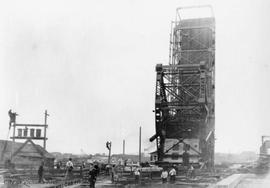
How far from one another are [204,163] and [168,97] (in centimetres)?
510

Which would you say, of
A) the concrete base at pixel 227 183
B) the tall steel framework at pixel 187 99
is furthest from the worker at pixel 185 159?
the concrete base at pixel 227 183

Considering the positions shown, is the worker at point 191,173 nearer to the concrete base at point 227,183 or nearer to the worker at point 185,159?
the worker at point 185,159

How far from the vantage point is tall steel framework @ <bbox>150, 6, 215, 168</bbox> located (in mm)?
22438

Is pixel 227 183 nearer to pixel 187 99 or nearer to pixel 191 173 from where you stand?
pixel 191 173

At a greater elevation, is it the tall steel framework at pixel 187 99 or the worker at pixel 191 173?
the tall steel framework at pixel 187 99

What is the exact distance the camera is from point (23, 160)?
38.6 m

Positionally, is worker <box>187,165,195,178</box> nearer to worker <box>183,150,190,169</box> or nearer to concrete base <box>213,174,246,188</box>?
worker <box>183,150,190,169</box>

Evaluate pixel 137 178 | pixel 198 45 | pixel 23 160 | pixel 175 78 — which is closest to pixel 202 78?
pixel 175 78

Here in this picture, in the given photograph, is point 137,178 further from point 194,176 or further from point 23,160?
point 23,160

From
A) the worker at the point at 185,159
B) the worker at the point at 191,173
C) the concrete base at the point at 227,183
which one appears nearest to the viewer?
the concrete base at the point at 227,183

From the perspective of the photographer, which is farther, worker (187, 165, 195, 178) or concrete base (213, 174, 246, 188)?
worker (187, 165, 195, 178)

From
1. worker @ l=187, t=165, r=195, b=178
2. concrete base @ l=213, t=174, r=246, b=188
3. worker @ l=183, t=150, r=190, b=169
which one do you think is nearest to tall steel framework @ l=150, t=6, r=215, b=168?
worker @ l=183, t=150, r=190, b=169

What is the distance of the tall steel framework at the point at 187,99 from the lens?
73.6ft

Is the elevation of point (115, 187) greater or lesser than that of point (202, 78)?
lesser
